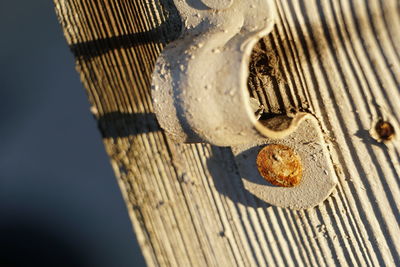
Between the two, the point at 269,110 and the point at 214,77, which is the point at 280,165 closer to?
the point at 269,110

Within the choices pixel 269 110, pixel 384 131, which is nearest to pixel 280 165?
pixel 269 110

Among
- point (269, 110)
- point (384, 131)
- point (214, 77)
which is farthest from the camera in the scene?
point (269, 110)

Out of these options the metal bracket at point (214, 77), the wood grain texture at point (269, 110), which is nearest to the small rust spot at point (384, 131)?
the wood grain texture at point (269, 110)

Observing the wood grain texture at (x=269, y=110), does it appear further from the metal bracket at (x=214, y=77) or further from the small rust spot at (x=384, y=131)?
the metal bracket at (x=214, y=77)

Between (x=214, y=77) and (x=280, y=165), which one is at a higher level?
(x=214, y=77)

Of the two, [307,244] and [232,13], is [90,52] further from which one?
[307,244]
